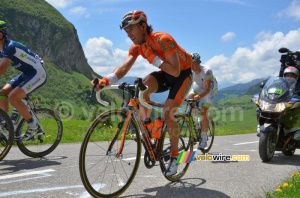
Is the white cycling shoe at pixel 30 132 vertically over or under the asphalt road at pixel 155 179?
over

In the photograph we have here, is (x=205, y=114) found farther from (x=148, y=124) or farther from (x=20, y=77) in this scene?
(x=20, y=77)

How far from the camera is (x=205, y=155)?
7930 millimetres

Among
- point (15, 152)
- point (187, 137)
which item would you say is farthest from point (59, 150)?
point (187, 137)

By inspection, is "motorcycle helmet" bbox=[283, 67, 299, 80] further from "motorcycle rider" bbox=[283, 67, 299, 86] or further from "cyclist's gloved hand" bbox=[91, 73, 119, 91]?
"cyclist's gloved hand" bbox=[91, 73, 119, 91]

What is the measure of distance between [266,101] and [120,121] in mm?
3959

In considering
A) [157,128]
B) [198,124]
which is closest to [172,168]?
[157,128]

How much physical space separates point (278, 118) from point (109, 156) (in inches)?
157

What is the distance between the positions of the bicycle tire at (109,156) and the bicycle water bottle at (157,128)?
45 centimetres

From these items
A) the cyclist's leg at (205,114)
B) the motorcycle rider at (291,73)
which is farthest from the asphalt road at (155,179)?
the motorcycle rider at (291,73)

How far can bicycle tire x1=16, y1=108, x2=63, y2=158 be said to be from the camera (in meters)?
6.59

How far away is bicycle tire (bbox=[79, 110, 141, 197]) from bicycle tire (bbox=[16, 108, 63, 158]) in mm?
2995

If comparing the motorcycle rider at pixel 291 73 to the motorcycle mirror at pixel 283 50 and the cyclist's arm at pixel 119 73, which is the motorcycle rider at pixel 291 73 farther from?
the cyclist's arm at pixel 119 73

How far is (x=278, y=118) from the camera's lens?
6.59 m

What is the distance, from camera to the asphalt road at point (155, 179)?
4211mm
